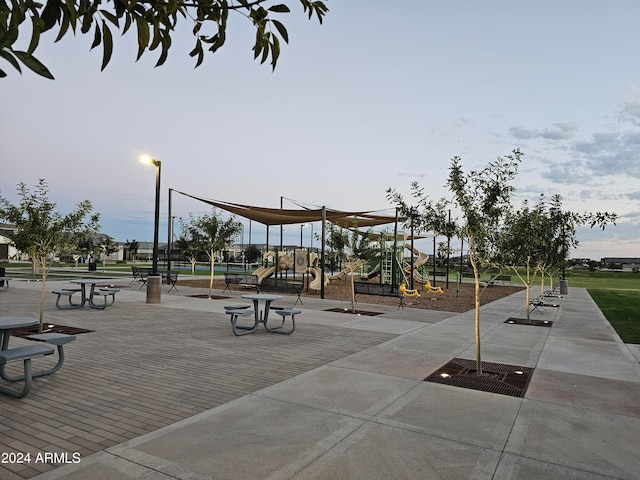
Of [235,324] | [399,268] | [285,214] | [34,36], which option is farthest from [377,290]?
[34,36]

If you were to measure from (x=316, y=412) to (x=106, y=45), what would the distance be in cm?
412

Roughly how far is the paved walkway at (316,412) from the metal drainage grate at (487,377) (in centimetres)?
17

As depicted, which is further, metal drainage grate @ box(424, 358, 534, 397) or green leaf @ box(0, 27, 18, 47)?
metal drainage grate @ box(424, 358, 534, 397)

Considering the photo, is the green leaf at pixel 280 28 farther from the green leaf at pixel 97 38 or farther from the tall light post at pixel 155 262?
the tall light post at pixel 155 262

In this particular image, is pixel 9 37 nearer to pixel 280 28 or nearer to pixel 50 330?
pixel 280 28

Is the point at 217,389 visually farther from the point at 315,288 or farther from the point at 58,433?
the point at 315,288

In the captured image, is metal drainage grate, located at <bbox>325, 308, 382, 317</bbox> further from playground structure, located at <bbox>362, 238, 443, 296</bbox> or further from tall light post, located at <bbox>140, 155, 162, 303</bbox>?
playground structure, located at <bbox>362, 238, 443, 296</bbox>

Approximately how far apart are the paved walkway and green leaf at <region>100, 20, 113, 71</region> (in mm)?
2975

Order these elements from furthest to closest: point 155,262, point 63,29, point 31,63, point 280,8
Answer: point 155,262 → point 280,8 → point 63,29 → point 31,63

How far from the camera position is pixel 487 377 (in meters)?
6.21

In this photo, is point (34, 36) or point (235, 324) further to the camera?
point (235, 324)

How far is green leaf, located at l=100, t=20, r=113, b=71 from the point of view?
4.12ft

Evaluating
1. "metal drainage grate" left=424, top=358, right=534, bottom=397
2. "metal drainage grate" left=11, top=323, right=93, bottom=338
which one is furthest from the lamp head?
"metal drainage grate" left=424, top=358, right=534, bottom=397

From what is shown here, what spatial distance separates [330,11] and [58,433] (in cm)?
424
